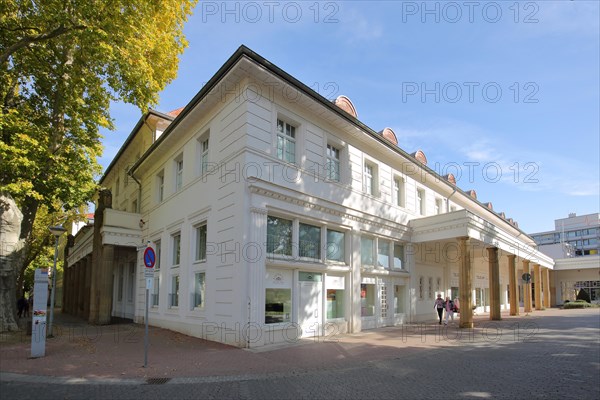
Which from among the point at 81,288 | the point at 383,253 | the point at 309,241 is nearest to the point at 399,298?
the point at 383,253

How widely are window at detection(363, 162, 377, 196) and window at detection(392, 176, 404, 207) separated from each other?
181 centimetres

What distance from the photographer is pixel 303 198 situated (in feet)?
45.4

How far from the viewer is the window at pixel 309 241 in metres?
14.1

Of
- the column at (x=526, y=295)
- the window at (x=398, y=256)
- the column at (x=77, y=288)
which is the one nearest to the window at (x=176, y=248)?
the window at (x=398, y=256)

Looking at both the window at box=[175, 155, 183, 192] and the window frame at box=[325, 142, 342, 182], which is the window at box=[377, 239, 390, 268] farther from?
the window at box=[175, 155, 183, 192]

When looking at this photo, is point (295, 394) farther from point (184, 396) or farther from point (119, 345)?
point (119, 345)

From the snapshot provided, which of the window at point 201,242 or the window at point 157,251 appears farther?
the window at point 157,251

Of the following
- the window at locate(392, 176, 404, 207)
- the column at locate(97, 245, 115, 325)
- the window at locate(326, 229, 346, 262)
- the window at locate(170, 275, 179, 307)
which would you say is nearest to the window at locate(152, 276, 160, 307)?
the window at locate(170, 275, 179, 307)

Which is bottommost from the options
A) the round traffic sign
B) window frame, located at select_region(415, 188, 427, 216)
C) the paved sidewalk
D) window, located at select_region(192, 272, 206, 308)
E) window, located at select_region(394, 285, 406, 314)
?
the paved sidewalk

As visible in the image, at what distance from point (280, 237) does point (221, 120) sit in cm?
452

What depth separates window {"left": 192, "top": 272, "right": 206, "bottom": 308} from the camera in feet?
47.3

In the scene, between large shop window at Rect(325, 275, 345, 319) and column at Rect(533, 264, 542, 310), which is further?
column at Rect(533, 264, 542, 310)

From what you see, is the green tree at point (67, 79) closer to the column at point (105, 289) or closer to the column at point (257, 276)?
the column at point (105, 289)

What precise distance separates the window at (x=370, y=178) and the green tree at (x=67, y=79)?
9.22 meters
